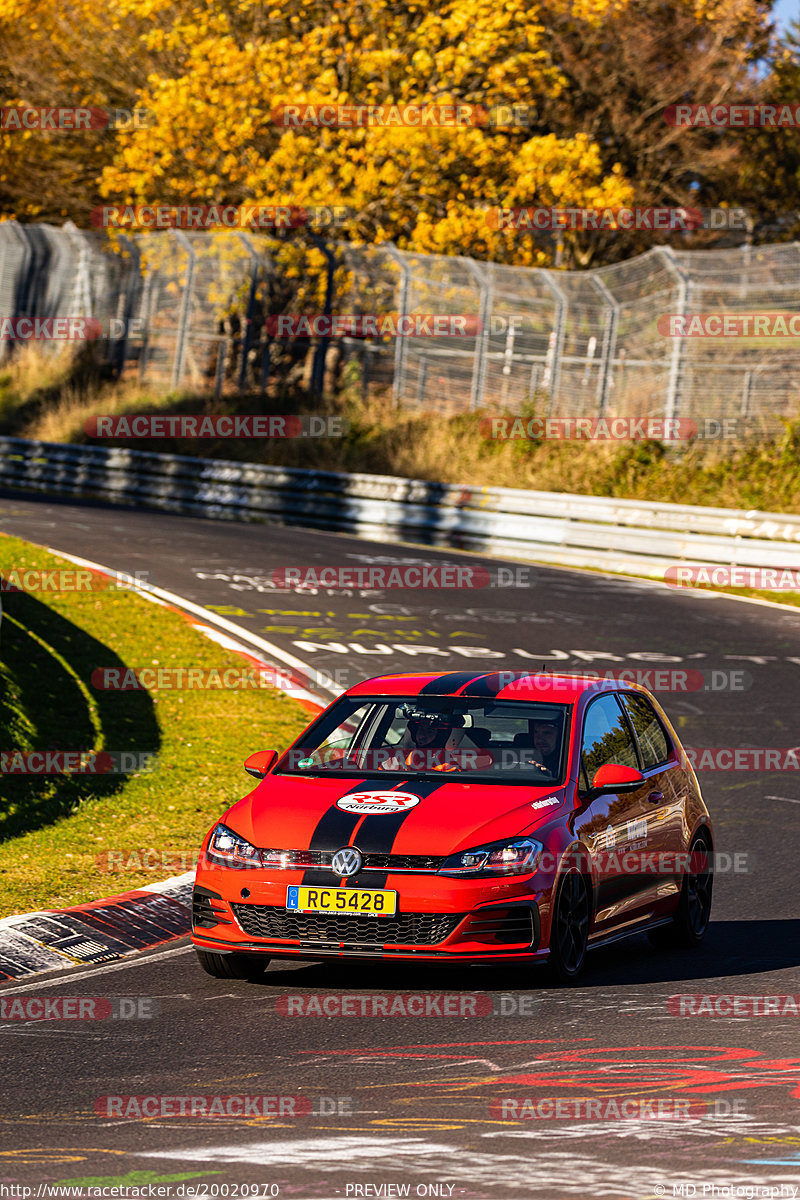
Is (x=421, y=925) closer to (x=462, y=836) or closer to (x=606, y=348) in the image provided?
(x=462, y=836)

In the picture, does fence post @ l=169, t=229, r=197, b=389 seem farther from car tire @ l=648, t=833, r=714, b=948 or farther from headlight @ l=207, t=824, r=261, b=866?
headlight @ l=207, t=824, r=261, b=866

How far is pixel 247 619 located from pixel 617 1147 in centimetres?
1419

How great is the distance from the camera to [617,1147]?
5.34 m

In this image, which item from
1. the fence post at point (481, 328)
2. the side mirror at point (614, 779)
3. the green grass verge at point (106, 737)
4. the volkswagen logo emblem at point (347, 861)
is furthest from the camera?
the fence post at point (481, 328)

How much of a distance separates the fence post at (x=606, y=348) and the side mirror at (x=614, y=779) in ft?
74.9

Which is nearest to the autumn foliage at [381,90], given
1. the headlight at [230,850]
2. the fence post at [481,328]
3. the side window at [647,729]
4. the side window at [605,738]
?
the fence post at [481,328]

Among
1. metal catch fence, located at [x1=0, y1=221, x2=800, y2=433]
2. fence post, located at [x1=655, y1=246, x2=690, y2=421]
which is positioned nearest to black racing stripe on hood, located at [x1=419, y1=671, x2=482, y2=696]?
metal catch fence, located at [x1=0, y1=221, x2=800, y2=433]

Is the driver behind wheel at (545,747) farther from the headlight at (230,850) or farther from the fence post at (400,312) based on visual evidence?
the fence post at (400,312)

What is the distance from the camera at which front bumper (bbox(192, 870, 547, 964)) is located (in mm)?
7609

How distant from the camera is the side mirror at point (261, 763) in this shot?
8.79m

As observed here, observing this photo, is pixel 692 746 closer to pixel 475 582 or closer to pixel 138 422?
pixel 475 582

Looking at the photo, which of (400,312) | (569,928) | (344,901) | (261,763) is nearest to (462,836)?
(344,901)

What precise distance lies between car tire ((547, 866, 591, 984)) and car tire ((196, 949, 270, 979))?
141cm

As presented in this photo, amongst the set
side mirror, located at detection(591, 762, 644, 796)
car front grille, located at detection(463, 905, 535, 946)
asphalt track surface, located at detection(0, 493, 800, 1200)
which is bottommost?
asphalt track surface, located at detection(0, 493, 800, 1200)
